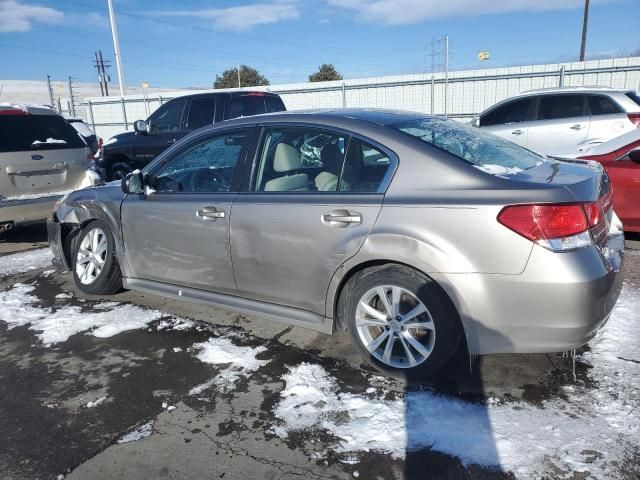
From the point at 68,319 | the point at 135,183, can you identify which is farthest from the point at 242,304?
the point at 68,319

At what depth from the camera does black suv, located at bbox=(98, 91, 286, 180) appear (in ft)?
29.8

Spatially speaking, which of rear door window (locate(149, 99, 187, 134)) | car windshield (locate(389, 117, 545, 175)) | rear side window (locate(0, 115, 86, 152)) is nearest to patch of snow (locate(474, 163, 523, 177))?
car windshield (locate(389, 117, 545, 175))

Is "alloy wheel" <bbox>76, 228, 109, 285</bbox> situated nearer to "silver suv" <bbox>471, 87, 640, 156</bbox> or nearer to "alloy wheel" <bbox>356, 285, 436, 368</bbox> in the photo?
"alloy wheel" <bbox>356, 285, 436, 368</bbox>

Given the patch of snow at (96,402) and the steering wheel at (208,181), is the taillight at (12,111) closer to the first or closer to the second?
the steering wheel at (208,181)

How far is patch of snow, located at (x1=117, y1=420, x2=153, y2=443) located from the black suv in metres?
6.86

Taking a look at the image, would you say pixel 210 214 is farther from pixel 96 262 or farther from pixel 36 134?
pixel 36 134

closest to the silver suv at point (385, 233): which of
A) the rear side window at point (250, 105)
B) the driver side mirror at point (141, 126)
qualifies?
the rear side window at point (250, 105)

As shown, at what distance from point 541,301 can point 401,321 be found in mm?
790

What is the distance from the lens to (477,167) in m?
2.83

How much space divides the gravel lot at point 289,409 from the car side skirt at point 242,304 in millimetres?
259

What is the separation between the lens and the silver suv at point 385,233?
259 cm

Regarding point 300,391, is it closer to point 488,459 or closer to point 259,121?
point 488,459

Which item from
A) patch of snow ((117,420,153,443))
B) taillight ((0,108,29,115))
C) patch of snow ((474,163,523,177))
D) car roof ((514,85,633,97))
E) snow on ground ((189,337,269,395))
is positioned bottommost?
patch of snow ((117,420,153,443))

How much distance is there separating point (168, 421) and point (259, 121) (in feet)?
6.81
